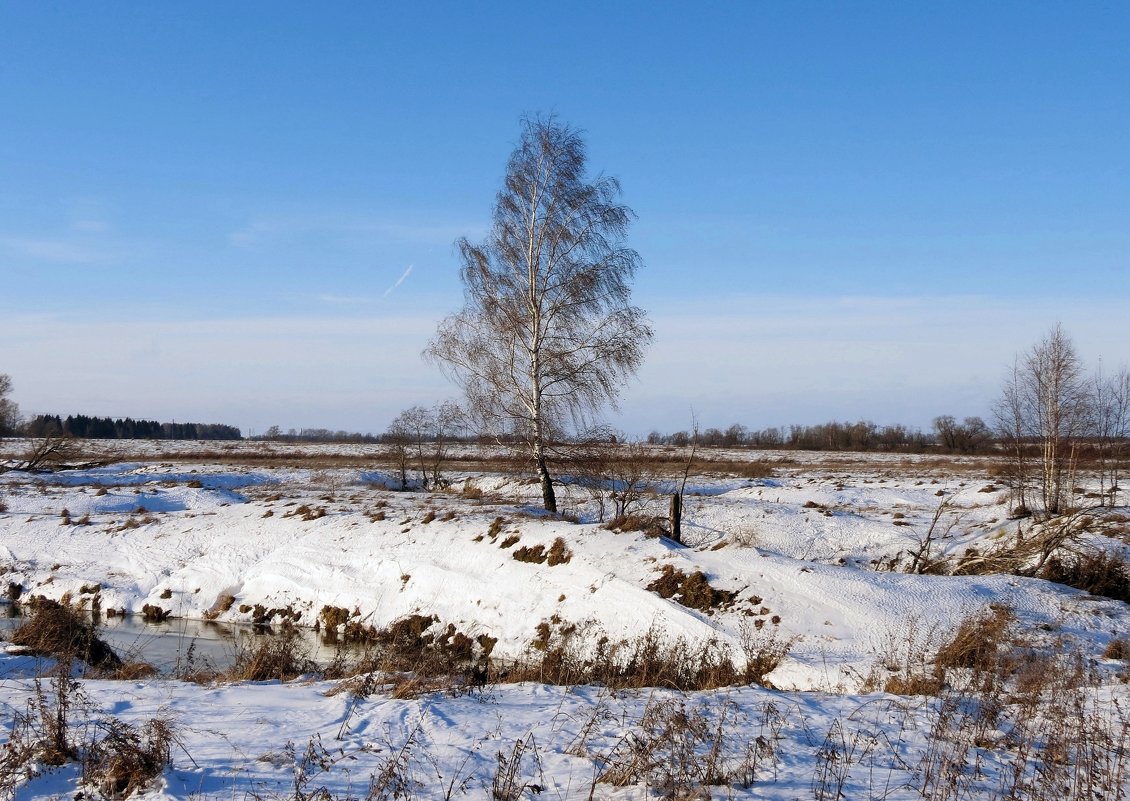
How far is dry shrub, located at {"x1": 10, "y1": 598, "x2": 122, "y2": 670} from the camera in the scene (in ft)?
34.0

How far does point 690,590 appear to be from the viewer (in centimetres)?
1344

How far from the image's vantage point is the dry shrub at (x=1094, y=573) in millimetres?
13328

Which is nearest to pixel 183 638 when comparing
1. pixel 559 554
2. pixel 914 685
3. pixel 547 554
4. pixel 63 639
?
pixel 63 639

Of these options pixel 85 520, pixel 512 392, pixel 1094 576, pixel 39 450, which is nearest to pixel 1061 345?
pixel 1094 576

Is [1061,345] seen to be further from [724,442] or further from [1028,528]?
[724,442]

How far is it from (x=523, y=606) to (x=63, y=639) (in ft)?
24.6

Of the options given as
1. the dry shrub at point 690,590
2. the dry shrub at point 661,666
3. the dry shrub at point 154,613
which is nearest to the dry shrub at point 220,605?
the dry shrub at point 154,613

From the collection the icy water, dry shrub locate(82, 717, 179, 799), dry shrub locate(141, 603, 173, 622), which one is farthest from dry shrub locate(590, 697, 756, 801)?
dry shrub locate(141, 603, 173, 622)

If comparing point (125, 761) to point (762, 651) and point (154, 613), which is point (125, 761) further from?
point (154, 613)

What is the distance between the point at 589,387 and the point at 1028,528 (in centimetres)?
1036

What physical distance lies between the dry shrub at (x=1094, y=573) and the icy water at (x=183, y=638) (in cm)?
1284

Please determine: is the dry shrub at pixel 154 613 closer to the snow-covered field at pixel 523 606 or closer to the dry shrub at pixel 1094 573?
the snow-covered field at pixel 523 606

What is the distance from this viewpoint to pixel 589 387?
1939cm

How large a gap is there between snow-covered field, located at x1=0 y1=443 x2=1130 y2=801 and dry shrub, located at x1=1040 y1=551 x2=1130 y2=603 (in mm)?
1379
